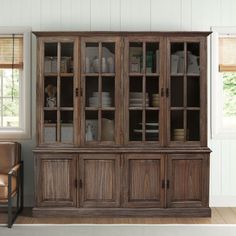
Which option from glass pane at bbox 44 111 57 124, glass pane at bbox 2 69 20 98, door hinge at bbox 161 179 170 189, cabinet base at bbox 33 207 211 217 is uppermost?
glass pane at bbox 2 69 20 98

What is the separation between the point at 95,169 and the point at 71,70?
1.04 m

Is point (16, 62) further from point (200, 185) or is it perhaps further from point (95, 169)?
point (200, 185)

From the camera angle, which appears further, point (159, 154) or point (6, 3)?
point (6, 3)

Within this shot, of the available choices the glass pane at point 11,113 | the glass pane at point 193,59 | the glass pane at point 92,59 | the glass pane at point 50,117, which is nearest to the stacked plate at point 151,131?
the glass pane at point 193,59

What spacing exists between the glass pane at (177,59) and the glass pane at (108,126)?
0.79 metres

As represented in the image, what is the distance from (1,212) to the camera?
552cm

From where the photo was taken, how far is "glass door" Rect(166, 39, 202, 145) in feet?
17.5

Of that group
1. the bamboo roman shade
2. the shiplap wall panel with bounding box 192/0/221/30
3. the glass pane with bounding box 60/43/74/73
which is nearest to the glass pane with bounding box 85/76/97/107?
the glass pane with bounding box 60/43/74/73

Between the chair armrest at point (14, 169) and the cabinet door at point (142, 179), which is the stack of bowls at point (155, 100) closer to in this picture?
the cabinet door at point (142, 179)

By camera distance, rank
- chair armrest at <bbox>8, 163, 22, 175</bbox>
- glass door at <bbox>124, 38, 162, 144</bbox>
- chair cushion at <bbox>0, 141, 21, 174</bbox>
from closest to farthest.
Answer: chair armrest at <bbox>8, 163, 22, 175</bbox> → glass door at <bbox>124, 38, 162, 144</bbox> → chair cushion at <bbox>0, 141, 21, 174</bbox>

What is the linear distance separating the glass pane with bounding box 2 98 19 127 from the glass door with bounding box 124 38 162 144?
1355 millimetres

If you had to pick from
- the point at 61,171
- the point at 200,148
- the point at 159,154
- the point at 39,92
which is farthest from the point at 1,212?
the point at 200,148

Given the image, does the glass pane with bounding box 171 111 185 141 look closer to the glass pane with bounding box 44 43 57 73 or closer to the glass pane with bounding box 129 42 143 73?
the glass pane with bounding box 129 42 143 73

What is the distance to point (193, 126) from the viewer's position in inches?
211
